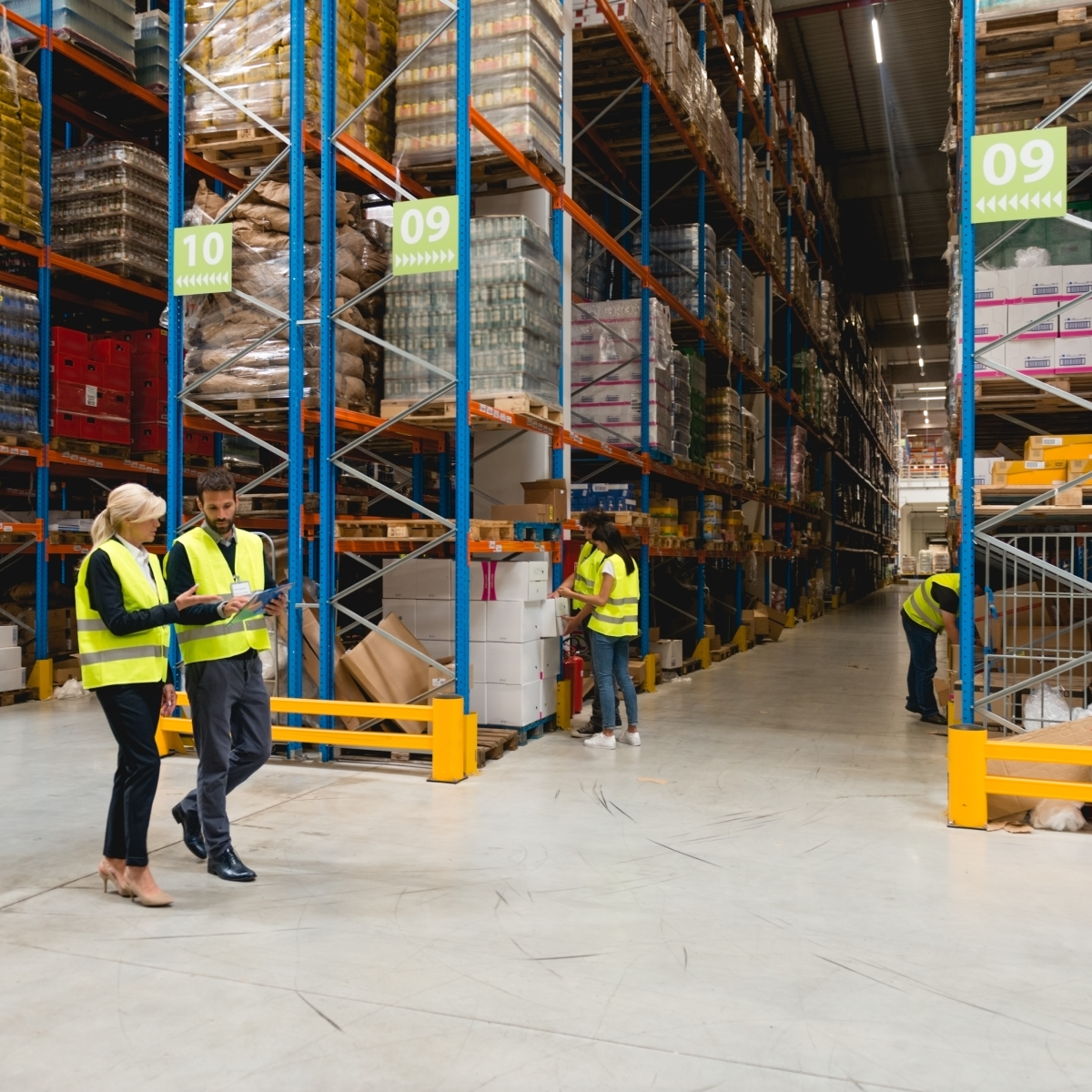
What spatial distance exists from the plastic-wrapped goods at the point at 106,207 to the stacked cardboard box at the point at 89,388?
785 millimetres

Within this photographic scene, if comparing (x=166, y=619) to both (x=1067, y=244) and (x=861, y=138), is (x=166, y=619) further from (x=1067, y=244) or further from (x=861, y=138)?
(x=861, y=138)

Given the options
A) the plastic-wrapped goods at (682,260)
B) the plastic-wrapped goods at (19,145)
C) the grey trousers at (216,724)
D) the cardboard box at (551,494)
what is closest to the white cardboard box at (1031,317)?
the cardboard box at (551,494)

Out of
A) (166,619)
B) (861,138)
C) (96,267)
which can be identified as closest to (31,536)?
(96,267)

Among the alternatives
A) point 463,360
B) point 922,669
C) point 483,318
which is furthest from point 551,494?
point 922,669

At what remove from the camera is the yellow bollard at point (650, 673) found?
10.4m

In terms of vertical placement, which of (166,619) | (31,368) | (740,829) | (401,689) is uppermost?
(31,368)

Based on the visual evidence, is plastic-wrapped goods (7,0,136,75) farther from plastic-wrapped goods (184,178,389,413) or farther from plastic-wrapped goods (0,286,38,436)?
plastic-wrapped goods (184,178,389,413)

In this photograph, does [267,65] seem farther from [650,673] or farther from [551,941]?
[650,673]

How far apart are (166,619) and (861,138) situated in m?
22.9

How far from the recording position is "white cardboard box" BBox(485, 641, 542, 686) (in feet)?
24.1

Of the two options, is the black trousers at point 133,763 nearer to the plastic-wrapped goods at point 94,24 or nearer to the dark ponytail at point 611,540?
the dark ponytail at point 611,540

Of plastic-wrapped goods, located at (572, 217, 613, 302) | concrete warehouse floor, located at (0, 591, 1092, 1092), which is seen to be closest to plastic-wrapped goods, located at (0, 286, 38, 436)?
concrete warehouse floor, located at (0, 591, 1092, 1092)

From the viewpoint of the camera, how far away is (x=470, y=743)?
639cm

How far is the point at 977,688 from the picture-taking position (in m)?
8.31
